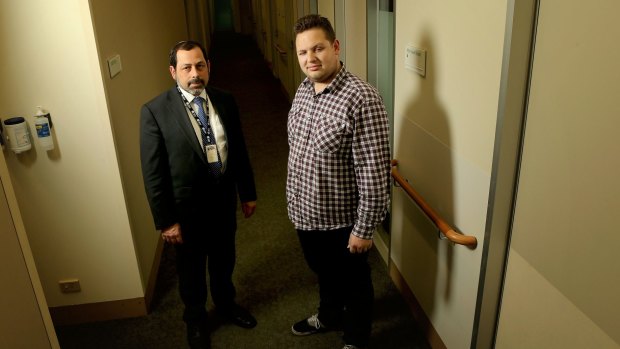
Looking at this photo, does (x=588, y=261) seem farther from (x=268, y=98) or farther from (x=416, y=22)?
(x=268, y=98)

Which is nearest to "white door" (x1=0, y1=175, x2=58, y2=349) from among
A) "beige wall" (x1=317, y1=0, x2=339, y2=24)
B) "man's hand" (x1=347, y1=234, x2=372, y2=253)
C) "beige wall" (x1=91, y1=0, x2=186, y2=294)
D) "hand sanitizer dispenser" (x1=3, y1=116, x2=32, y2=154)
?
"hand sanitizer dispenser" (x1=3, y1=116, x2=32, y2=154)

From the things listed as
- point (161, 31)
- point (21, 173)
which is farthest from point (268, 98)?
point (21, 173)

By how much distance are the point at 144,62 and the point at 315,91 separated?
1.89 meters

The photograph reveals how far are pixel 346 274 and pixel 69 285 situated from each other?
5.10 ft

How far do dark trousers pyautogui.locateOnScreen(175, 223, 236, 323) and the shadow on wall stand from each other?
3.19ft

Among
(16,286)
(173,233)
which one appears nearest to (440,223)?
(173,233)

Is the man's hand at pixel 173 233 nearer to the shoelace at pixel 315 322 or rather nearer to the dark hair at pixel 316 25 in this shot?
the shoelace at pixel 315 322

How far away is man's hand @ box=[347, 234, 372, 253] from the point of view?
196 centimetres

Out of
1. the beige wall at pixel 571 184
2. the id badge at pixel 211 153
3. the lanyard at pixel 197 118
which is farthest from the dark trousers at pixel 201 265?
the beige wall at pixel 571 184

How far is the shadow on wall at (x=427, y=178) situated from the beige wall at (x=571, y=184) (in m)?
0.52

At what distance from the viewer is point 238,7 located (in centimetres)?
1553

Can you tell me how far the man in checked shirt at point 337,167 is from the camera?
182 centimetres

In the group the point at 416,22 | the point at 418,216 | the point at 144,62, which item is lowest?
the point at 418,216

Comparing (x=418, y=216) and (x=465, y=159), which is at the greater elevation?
(x=465, y=159)
